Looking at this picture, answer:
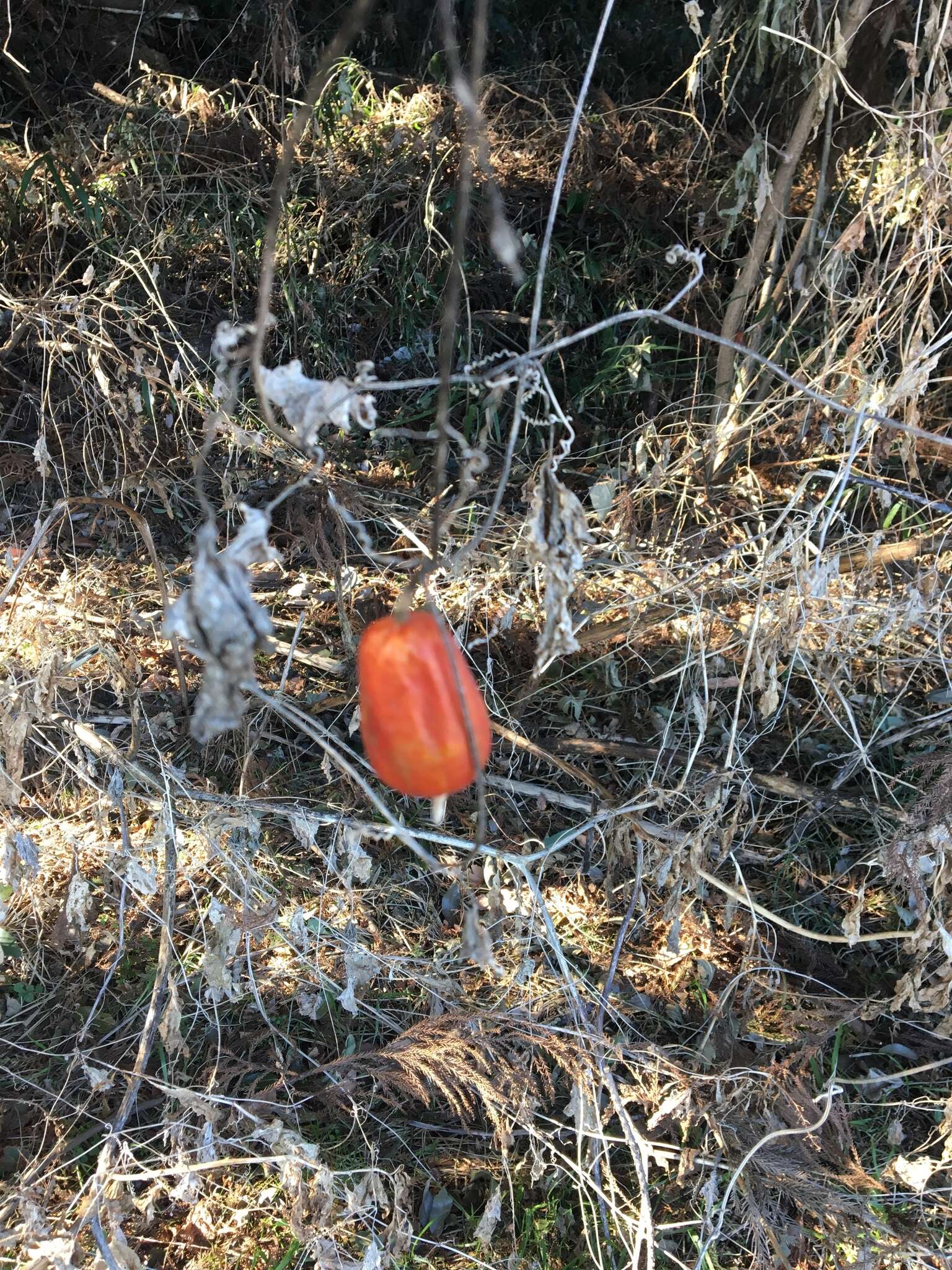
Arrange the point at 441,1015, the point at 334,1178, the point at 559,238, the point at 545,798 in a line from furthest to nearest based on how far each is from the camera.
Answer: the point at 559,238
the point at 545,798
the point at 441,1015
the point at 334,1178

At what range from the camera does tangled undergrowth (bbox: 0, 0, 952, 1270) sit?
1.91 meters

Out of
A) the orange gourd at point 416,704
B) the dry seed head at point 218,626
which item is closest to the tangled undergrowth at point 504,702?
the orange gourd at point 416,704

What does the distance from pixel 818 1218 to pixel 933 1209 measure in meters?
0.26

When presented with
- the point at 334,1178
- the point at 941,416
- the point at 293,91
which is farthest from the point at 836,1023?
the point at 293,91

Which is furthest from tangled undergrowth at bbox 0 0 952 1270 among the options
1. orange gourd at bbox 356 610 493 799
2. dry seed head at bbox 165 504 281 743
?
dry seed head at bbox 165 504 281 743

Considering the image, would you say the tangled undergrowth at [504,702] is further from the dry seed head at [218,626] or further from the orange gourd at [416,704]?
the dry seed head at [218,626]

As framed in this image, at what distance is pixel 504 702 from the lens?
7.68 ft

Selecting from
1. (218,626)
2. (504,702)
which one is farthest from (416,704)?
(504,702)

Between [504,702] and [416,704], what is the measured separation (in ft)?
4.01

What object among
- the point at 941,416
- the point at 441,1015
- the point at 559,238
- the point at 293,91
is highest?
the point at 293,91

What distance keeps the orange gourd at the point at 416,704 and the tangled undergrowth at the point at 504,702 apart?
0.93 feet

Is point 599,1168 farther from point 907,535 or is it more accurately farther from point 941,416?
point 941,416

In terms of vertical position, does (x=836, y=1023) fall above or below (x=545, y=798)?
below

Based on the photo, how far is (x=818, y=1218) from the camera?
1.93 m
